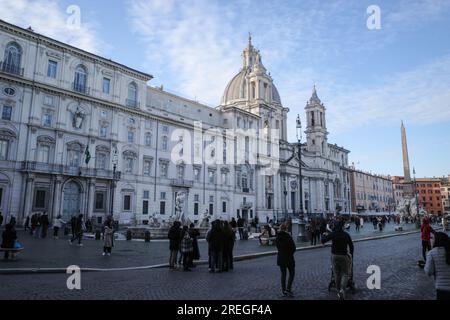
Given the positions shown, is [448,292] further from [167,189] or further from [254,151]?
[254,151]

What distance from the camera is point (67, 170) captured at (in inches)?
1314

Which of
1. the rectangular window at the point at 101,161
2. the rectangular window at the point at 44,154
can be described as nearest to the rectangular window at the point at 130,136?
the rectangular window at the point at 101,161

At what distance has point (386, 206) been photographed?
110875 mm

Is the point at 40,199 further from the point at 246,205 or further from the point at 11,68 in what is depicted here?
the point at 246,205

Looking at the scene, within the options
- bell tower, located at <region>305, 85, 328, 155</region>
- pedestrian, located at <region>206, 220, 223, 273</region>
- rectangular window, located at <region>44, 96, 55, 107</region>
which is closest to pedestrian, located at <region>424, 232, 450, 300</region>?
pedestrian, located at <region>206, 220, 223, 273</region>

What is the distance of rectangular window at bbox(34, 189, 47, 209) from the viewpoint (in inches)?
1233

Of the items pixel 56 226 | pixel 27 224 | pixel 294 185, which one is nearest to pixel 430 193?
pixel 294 185

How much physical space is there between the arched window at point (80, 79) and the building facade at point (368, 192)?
255 feet

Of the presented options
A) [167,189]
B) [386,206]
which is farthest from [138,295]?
[386,206]

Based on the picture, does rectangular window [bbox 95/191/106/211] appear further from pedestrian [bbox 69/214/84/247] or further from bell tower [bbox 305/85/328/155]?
bell tower [bbox 305/85/328/155]

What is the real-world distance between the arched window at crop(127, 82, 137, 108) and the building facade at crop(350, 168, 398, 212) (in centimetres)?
7130

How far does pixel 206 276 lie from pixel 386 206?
370 ft

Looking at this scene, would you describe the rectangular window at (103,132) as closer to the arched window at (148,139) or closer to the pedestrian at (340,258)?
the arched window at (148,139)
